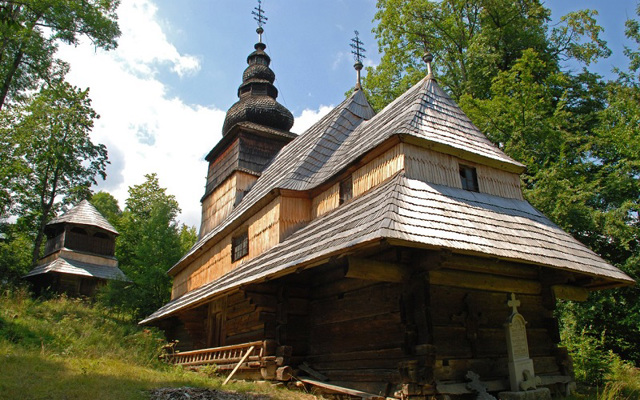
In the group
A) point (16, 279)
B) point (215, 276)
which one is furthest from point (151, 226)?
point (215, 276)

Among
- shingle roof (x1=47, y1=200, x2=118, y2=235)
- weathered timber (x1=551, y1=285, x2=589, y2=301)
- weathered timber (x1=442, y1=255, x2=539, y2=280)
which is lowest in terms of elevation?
weathered timber (x1=551, y1=285, x2=589, y2=301)

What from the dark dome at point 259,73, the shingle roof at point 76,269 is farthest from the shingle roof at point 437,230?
the shingle roof at point 76,269

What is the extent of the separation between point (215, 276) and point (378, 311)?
8070 mm

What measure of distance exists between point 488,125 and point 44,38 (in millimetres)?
20878

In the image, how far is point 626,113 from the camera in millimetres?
15547

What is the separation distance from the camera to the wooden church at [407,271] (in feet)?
22.6

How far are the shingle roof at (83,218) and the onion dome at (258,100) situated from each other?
12.0 meters

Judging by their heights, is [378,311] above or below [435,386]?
above

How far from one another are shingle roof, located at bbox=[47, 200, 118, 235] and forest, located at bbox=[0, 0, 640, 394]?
2.43 meters

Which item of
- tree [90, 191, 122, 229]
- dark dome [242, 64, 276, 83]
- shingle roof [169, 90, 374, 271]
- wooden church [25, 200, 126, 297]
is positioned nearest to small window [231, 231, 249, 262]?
shingle roof [169, 90, 374, 271]

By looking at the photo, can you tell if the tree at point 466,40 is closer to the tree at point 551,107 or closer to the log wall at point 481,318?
the tree at point 551,107

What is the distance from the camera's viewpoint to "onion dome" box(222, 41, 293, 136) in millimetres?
18906

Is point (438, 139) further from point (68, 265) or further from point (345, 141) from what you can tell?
point (68, 265)

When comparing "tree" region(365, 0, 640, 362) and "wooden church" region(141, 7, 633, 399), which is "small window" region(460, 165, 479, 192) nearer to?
"wooden church" region(141, 7, 633, 399)
